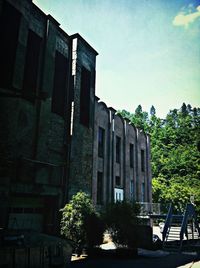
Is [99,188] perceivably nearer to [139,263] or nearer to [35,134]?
[35,134]

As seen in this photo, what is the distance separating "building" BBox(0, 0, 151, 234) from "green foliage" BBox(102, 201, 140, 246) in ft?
11.7

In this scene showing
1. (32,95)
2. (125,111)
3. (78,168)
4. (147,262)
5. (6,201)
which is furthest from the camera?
(125,111)

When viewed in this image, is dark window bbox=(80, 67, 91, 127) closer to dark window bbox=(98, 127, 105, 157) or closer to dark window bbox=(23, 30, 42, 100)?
dark window bbox=(98, 127, 105, 157)

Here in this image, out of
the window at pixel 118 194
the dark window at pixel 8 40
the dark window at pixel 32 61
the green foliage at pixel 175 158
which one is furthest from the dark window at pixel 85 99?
the green foliage at pixel 175 158

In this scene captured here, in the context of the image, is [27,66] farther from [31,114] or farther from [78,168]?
[78,168]

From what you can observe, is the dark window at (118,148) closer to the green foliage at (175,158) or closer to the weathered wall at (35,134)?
the weathered wall at (35,134)

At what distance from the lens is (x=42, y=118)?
46.5 feet

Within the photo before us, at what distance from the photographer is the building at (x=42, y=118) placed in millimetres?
12359

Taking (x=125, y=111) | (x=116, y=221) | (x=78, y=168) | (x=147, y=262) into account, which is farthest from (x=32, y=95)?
(x=125, y=111)

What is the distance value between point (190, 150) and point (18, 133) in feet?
141

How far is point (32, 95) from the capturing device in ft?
40.0

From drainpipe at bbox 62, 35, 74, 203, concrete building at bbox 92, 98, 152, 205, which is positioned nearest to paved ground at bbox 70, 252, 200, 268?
drainpipe at bbox 62, 35, 74, 203

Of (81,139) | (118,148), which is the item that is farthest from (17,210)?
(118,148)

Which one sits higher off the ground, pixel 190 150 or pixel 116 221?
pixel 190 150
